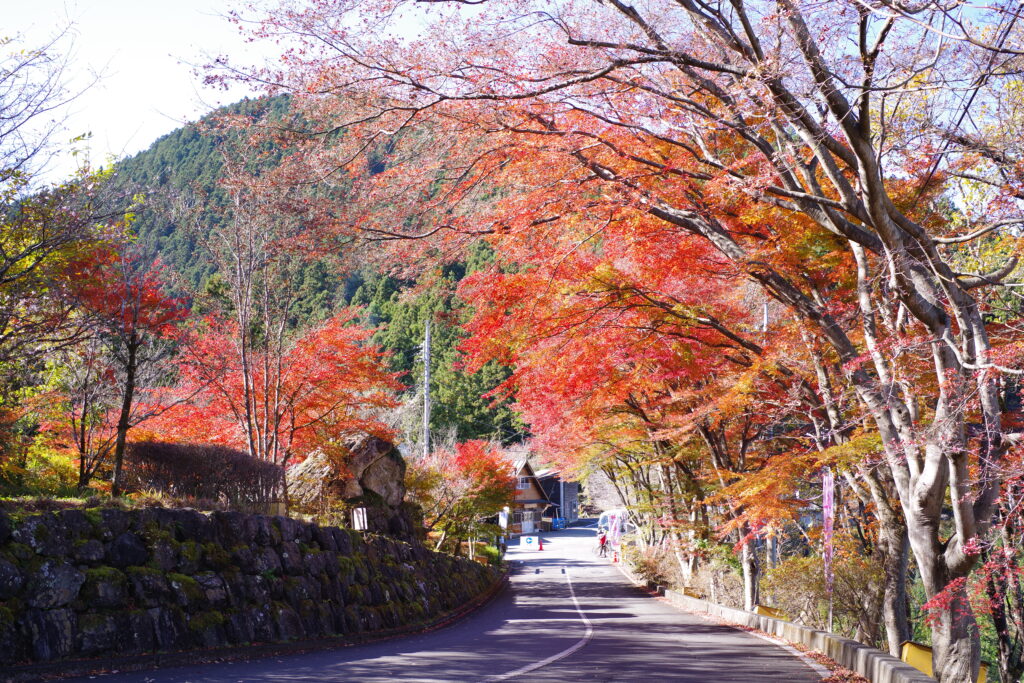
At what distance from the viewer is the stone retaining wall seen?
345 inches

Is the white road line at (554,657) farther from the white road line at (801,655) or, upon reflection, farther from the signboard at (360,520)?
the signboard at (360,520)

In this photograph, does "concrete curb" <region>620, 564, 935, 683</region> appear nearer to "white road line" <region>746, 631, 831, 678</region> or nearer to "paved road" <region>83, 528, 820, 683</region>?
"white road line" <region>746, 631, 831, 678</region>

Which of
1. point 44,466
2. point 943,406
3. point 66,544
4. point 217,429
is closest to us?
point 943,406

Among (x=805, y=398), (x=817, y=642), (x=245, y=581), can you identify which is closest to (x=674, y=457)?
(x=805, y=398)

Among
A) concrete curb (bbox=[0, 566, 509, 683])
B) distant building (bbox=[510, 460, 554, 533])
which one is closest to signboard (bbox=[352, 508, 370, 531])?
concrete curb (bbox=[0, 566, 509, 683])

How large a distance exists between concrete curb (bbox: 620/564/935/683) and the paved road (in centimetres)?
46

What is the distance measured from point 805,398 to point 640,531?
2311 centimetres

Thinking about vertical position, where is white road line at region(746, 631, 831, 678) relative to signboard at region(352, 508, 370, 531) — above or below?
below

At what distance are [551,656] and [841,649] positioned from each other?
3.81 metres

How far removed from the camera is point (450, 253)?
10.3 meters

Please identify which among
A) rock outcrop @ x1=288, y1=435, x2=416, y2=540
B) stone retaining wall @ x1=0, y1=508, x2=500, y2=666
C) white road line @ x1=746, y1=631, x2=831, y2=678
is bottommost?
white road line @ x1=746, y1=631, x2=831, y2=678

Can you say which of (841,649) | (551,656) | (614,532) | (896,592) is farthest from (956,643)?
(614,532)

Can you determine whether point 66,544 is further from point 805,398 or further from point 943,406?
Result: point 805,398

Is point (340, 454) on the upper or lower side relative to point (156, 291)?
lower
